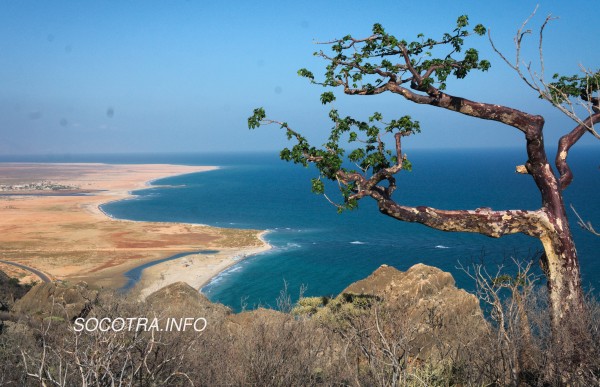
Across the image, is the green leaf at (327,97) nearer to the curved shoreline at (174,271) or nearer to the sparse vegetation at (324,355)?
the sparse vegetation at (324,355)

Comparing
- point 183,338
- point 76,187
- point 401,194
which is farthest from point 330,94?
point 76,187

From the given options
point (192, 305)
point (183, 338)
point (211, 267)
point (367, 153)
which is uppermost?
point (367, 153)

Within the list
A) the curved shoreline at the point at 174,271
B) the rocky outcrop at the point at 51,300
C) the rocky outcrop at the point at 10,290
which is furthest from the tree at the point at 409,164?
the curved shoreline at the point at 174,271

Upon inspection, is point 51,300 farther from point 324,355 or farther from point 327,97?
point 327,97

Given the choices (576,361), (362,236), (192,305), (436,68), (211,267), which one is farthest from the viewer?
(362,236)

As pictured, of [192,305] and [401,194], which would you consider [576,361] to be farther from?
[401,194]

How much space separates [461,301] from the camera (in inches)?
942

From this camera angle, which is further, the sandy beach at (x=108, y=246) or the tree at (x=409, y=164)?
the sandy beach at (x=108, y=246)

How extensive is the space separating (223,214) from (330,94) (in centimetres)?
8802

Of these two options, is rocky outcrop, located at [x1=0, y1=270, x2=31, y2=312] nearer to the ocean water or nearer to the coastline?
the coastline

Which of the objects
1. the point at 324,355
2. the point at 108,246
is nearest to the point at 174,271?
the point at 108,246

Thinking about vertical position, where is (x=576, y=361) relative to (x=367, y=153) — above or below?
below

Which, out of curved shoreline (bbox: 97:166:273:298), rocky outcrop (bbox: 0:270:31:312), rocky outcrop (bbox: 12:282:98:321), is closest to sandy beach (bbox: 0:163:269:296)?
curved shoreline (bbox: 97:166:273:298)

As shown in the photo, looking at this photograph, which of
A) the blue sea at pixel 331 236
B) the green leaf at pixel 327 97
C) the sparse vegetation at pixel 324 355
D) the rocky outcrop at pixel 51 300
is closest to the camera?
the sparse vegetation at pixel 324 355
